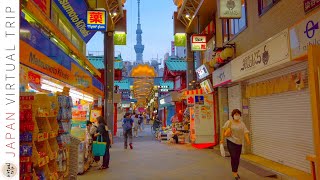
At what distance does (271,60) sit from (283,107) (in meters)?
1.65

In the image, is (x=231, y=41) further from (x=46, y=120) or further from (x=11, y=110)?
(x=11, y=110)

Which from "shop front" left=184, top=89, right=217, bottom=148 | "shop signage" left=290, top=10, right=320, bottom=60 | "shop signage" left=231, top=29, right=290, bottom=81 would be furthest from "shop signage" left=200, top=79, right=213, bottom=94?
"shop signage" left=290, top=10, right=320, bottom=60

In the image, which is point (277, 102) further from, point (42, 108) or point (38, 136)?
point (38, 136)

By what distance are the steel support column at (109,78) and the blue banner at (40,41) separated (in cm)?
1221

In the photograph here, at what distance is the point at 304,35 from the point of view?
6.91 metres

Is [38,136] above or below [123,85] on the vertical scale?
below

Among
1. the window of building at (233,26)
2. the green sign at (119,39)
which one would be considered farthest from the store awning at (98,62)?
the window of building at (233,26)

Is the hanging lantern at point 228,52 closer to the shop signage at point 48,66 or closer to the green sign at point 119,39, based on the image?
the shop signage at point 48,66

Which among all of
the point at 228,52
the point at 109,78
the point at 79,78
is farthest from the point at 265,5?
the point at 109,78

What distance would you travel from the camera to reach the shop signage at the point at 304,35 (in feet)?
21.0

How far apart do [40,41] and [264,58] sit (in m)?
6.37

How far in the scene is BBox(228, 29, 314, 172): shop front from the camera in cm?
815

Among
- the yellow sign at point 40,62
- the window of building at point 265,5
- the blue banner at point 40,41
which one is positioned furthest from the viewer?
the window of building at point 265,5

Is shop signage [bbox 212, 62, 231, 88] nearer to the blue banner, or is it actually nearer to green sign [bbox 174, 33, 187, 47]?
green sign [bbox 174, 33, 187, 47]
